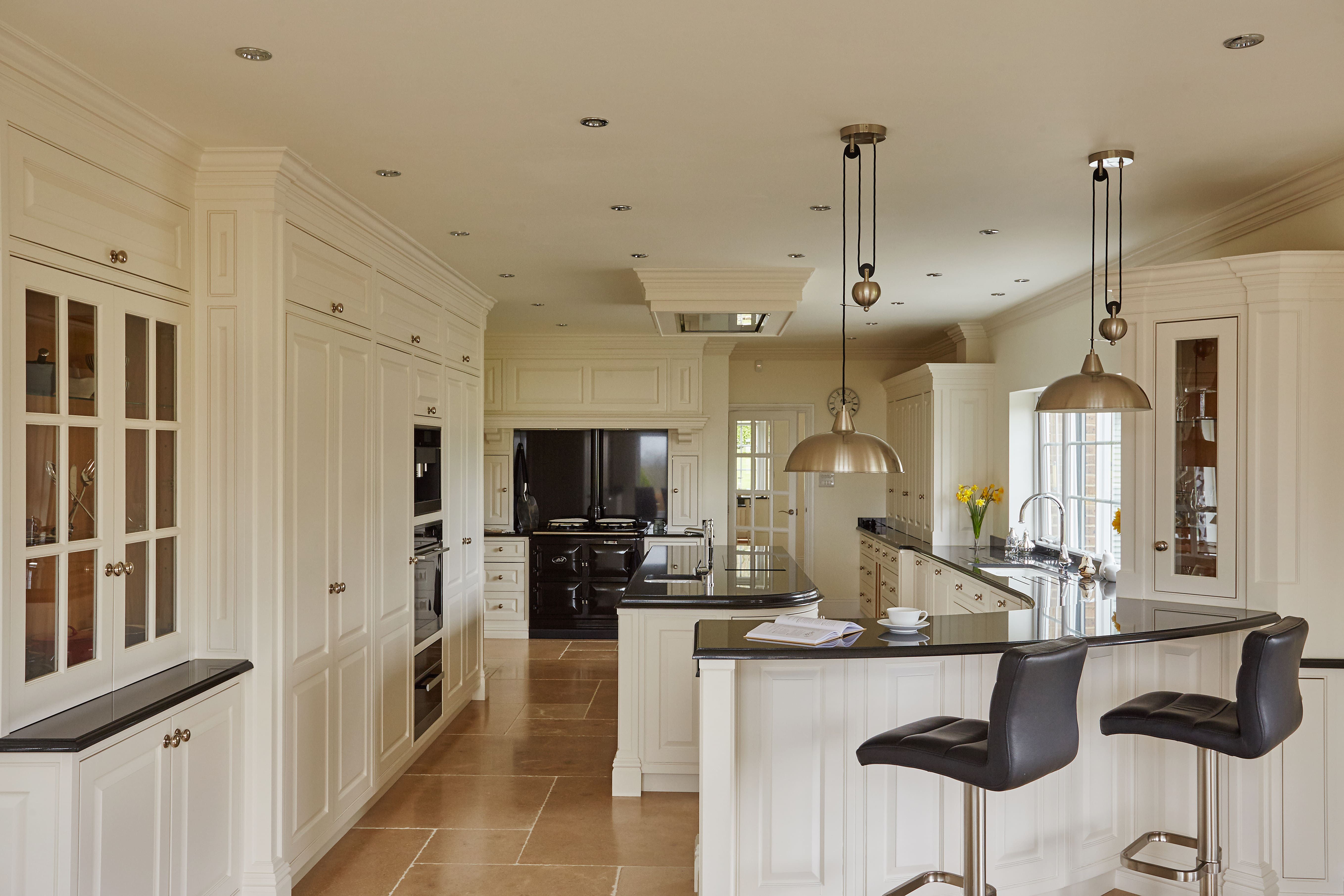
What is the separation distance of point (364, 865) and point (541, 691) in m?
2.58

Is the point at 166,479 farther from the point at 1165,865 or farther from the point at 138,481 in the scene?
the point at 1165,865

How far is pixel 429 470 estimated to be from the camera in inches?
188

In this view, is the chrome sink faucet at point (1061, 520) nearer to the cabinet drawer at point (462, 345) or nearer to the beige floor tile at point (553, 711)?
the beige floor tile at point (553, 711)

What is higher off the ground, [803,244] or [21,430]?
[803,244]

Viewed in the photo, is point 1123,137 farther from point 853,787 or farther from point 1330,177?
point 853,787

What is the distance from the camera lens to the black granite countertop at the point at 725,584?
161 inches

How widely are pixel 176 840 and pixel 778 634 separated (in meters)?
1.86

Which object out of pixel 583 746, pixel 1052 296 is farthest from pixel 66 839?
pixel 1052 296

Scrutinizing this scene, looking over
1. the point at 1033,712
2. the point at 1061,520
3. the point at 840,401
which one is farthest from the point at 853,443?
the point at 840,401

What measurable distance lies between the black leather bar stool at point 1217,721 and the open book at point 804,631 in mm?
831

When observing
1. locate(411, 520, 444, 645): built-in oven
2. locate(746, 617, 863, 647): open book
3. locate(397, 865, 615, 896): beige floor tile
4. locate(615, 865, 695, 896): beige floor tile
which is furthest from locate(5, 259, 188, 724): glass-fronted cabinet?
locate(746, 617, 863, 647): open book

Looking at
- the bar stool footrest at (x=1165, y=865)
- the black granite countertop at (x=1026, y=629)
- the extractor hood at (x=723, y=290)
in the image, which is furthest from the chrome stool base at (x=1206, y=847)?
the extractor hood at (x=723, y=290)

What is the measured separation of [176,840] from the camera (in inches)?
104

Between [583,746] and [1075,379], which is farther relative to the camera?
[583,746]
